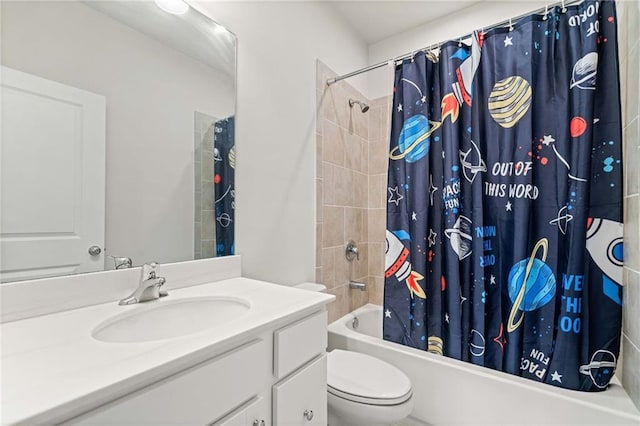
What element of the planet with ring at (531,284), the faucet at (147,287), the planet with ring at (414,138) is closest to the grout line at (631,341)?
the planet with ring at (531,284)

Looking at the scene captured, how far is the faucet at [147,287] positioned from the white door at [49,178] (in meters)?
0.13

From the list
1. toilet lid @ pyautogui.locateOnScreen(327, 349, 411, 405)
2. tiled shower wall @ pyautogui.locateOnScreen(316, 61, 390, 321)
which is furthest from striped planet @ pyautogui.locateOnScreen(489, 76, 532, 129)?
toilet lid @ pyautogui.locateOnScreen(327, 349, 411, 405)

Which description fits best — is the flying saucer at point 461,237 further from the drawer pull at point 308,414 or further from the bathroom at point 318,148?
the drawer pull at point 308,414

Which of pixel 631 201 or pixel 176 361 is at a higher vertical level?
pixel 631 201

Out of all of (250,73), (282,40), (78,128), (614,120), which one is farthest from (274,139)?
(614,120)

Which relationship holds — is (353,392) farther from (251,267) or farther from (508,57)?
(508,57)

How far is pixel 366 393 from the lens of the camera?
3.92 ft

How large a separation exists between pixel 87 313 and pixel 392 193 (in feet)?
4.65

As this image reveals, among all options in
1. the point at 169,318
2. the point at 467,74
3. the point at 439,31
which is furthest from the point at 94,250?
the point at 439,31

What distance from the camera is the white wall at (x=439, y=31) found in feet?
6.15

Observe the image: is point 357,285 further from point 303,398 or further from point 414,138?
point 303,398

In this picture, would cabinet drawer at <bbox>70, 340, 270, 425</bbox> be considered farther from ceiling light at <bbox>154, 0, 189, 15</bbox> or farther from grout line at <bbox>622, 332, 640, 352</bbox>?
grout line at <bbox>622, 332, 640, 352</bbox>

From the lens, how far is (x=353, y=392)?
47.6 inches

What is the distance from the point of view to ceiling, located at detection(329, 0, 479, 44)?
1.95 metres
